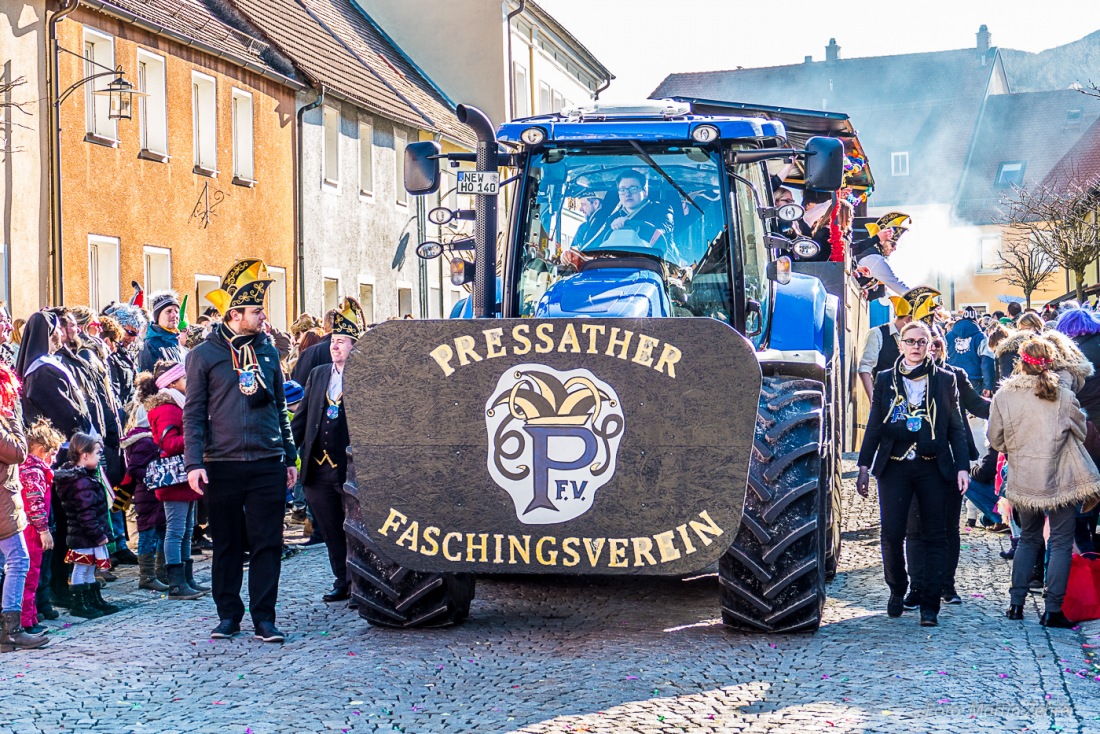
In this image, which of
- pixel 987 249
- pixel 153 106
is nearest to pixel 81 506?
pixel 153 106

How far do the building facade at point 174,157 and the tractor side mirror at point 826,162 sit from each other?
42.1 feet

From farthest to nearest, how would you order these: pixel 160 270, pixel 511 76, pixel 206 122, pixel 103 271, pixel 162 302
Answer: pixel 511 76
pixel 206 122
pixel 160 270
pixel 103 271
pixel 162 302

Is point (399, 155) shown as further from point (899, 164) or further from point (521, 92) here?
point (899, 164)

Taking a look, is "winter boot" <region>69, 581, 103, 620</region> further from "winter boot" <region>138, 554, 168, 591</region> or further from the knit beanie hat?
the knit beanie hat

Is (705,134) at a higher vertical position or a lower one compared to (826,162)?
higher

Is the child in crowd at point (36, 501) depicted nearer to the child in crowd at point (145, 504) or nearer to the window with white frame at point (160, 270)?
the child in crowd at point (145, 504)

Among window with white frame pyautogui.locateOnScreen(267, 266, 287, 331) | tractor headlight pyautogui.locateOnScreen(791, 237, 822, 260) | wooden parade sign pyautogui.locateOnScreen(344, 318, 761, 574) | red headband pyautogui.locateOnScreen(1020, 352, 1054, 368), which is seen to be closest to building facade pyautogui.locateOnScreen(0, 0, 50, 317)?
window with white frame pyautogui.locateOnScreen(267, 266, 287, 331)

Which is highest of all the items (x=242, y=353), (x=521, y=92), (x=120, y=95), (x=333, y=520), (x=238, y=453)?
(x=521, y=92)

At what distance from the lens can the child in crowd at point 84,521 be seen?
31.0ft

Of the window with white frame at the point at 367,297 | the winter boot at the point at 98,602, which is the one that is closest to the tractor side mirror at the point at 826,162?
the winter boot at the point at 98,602

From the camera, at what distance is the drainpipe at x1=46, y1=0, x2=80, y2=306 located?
19.2 meters

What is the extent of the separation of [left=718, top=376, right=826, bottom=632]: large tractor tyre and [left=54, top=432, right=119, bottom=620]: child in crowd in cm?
396

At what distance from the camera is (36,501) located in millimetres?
8883

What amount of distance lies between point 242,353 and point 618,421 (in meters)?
2.43
